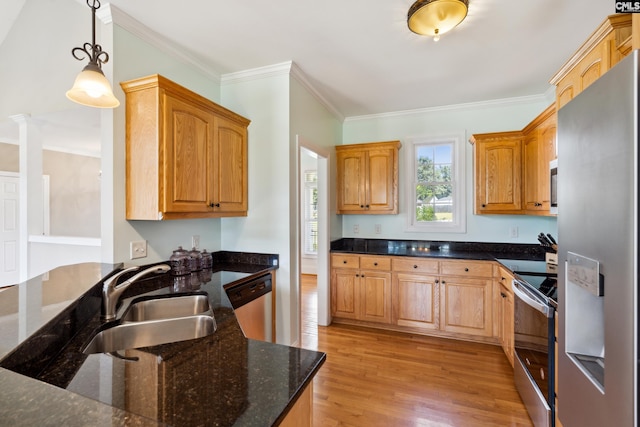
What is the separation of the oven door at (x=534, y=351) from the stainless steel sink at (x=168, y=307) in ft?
6.27

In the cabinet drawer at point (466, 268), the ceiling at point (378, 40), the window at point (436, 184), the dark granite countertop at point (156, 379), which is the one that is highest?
the ceiling at point (378, 40)

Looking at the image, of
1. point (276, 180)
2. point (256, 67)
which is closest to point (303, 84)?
point (256, 67)

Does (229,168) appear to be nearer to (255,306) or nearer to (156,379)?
(255,306)

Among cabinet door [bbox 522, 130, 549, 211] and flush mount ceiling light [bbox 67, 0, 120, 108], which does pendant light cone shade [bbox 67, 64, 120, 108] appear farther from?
cabinet door [bbox 522, 130, 549, 211]

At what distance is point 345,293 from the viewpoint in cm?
365

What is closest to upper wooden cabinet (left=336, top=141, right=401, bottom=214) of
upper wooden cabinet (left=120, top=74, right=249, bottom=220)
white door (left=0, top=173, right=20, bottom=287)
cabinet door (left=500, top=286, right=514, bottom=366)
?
cabinet door (left=500, top=286, right=514, bottom=366)

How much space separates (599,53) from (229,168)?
2.41 metres

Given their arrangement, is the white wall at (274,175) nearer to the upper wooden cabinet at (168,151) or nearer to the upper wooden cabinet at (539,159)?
the upper wooden cabinet at (168,151)

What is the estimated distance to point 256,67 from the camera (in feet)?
9.16

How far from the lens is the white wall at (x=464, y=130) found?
11.6ft

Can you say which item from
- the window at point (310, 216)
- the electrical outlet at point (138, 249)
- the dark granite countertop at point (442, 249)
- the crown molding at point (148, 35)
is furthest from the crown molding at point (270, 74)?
the window at point (310, 216)

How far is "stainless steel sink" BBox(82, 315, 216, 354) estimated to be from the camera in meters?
1.34

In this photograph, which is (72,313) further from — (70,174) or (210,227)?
(70,174)

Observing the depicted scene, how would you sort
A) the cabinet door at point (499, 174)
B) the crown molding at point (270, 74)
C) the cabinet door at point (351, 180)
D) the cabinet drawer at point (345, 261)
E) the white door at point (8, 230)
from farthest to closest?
the white door at point (8, 230) → the cabinet door at point (351, 180) → the cabinet drawer at point (345, 261) → the cabinet door at point (499, 174) → the crown molding at point (270, 74)
